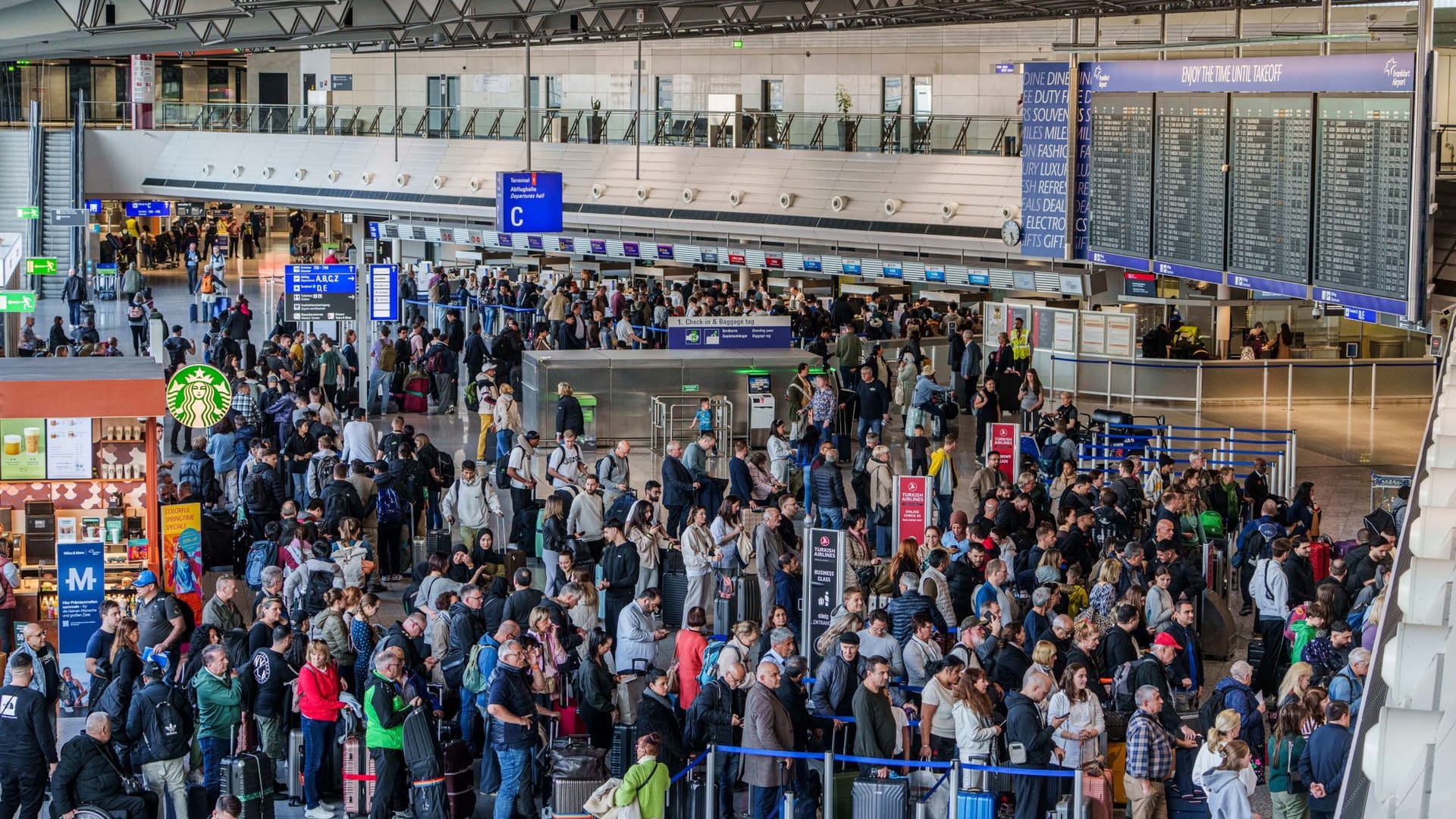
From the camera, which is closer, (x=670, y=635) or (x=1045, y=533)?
(x=1045, y=533)

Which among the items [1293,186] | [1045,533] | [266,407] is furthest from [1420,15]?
[266,407]

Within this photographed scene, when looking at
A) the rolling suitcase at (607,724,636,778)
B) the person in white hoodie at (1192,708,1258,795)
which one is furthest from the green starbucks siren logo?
the person in white hoodie at (1192,708,1258,795)

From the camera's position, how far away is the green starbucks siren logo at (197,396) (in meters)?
15.8

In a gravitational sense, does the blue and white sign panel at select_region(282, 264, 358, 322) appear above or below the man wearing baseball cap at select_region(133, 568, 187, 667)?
above

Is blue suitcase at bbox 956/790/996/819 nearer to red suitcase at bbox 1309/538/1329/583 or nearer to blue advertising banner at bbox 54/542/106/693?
red suitcase at bbox 1309/538/1329/583

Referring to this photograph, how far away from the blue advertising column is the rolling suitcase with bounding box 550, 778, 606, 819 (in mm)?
4907

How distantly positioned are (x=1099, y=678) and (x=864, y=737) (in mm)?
1900

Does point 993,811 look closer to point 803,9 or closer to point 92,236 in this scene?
point 803,9

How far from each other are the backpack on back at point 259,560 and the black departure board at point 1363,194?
8868 millimetres

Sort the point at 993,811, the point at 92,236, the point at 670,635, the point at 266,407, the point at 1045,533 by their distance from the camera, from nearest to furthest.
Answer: the point at 993,811 → the point at 1045,533 → the point at 670,635 → the point at 266,407 → the point at 92,236

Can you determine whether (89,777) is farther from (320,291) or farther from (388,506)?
(320,291)

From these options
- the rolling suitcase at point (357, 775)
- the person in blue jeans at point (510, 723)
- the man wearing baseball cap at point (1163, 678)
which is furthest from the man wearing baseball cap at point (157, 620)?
the man wearing baseball cap at point (1163, 678)

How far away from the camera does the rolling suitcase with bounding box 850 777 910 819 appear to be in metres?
9.60

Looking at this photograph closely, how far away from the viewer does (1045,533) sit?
43.7ft
